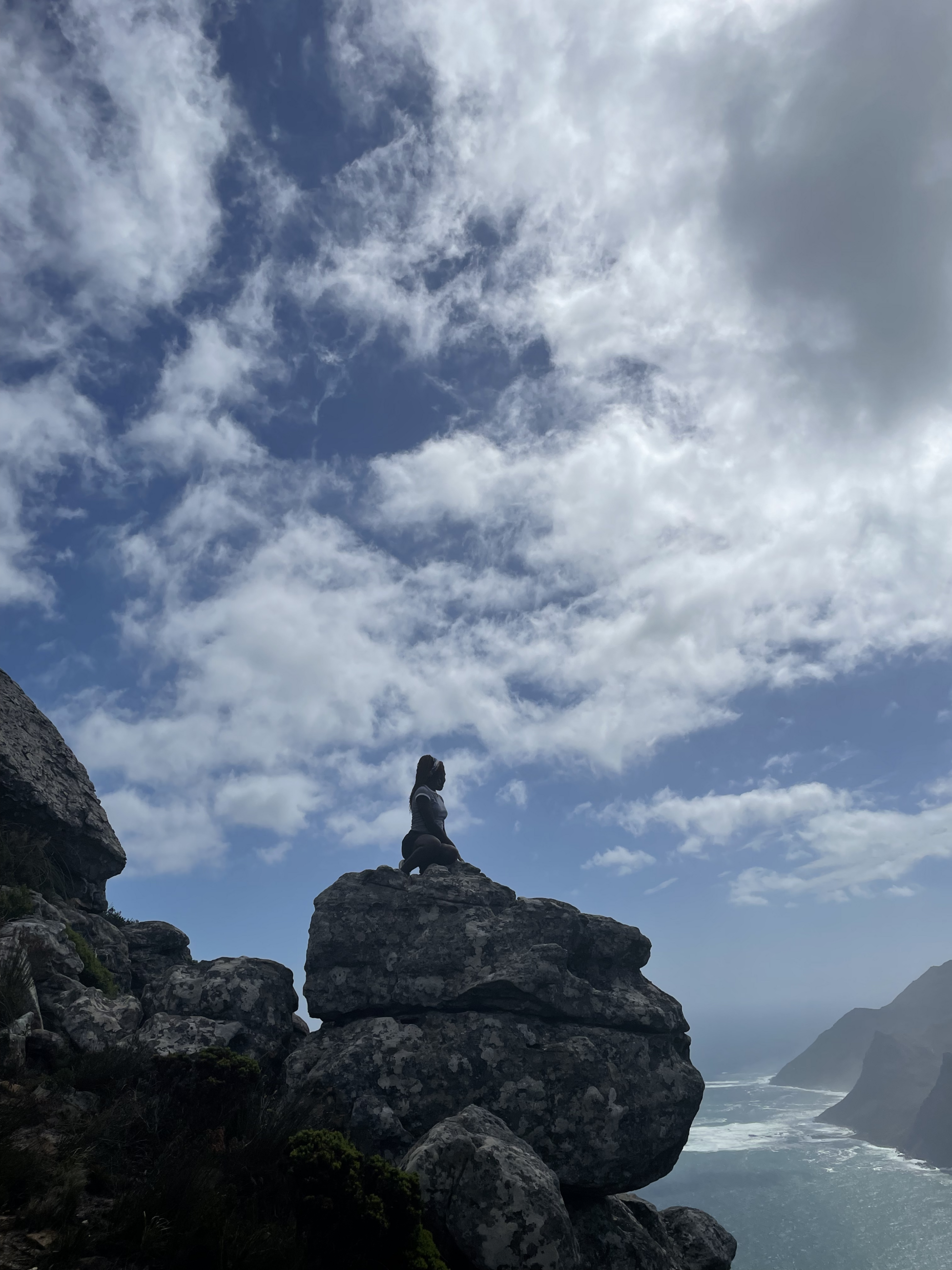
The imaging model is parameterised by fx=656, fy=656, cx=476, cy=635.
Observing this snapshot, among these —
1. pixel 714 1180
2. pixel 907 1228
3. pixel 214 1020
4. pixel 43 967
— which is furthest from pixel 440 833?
pixel 714 1180

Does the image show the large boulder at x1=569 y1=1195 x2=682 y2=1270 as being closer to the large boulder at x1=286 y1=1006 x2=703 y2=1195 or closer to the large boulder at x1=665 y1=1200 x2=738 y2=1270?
the large boulder at x1=286 y1=1006 x2=703 y2=1195

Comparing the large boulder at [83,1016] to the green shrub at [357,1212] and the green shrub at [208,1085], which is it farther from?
the green shrub at [357,1212]

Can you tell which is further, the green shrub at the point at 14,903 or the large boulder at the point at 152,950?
the large boulder at the point at 152,950

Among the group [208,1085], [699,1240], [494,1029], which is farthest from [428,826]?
[699,1240]

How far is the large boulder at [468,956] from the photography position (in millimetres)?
13641

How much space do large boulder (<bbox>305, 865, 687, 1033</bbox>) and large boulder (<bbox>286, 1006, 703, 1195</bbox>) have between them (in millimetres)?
438

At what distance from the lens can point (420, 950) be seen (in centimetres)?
1466

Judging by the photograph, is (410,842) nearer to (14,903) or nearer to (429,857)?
(429,857)

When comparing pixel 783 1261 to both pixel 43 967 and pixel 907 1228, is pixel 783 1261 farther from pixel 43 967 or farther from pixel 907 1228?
pixel 43 967

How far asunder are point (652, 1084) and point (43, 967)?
38.5ft

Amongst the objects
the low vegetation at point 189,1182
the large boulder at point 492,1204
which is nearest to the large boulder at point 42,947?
the low vegetation at point 189,1182

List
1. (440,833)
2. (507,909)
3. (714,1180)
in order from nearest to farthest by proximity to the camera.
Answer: (507,909) < (440,833) < (714,1180)

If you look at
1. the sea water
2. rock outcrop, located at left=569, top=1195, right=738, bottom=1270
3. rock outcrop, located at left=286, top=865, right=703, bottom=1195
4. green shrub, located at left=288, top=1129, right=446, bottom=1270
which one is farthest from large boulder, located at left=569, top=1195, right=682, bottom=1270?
the sea water

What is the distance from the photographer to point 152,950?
55.4 ft
